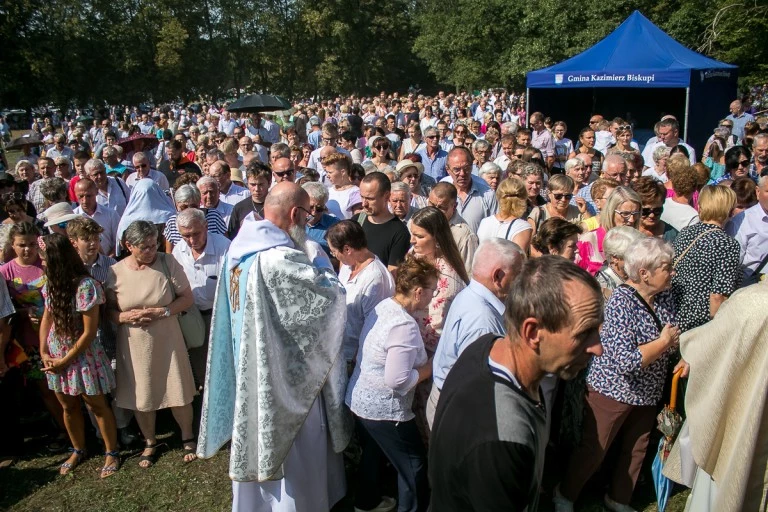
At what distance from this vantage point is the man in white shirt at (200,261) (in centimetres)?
503

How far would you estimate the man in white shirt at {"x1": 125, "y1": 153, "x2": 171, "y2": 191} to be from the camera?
8031 mm

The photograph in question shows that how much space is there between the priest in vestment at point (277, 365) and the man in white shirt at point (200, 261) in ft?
4.59

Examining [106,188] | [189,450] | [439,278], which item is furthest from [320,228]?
[106,188]

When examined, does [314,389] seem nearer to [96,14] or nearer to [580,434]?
[580,434]

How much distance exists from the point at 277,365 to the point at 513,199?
243cm

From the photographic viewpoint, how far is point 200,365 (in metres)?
5.21

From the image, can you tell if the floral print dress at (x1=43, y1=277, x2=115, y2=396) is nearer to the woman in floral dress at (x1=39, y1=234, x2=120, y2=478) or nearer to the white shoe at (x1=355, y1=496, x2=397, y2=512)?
the woman in floral dress at (x1=39, y1=234, x2=120, y2=478)

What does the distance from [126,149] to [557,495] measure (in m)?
10.2

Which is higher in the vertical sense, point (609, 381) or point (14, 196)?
point (14, 196)

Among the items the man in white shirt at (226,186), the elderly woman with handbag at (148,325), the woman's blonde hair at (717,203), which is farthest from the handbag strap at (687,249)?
the man in white shirt at (226,186)

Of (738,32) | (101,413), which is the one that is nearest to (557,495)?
(101,413)

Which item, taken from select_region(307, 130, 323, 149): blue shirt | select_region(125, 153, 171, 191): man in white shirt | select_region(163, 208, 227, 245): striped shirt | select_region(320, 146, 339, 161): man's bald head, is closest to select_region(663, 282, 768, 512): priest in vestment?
select_region(163, 208, 227, 245): striped shirt

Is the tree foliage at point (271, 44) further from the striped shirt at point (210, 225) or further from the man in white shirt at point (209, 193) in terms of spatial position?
the striped shirt at point (210, 225)

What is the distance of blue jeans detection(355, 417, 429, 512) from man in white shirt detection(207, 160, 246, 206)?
4.09m
